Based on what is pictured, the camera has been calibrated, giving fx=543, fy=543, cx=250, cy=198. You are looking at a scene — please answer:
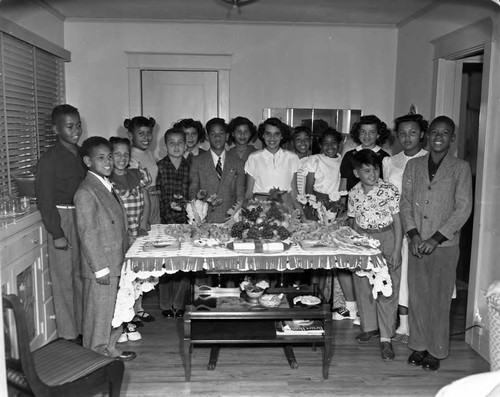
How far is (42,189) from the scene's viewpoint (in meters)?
3.62

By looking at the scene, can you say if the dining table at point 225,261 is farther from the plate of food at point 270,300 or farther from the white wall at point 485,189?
the white wall at point 485,189

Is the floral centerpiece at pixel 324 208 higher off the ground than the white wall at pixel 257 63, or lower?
lower

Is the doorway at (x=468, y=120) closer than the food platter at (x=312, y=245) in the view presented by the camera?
No

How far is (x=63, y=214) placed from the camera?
3732 millimetres

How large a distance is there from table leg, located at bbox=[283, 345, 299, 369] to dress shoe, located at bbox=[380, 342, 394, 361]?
1.98 ft

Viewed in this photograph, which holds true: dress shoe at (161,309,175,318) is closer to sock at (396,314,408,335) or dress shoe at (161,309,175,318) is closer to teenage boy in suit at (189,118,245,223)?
teenage boy in suit at (189,118,245,223)

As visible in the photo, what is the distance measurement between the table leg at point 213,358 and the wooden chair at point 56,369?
3.27 ft

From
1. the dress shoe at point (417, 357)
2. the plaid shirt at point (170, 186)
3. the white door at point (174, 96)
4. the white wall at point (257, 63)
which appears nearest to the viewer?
the dress shoe at point (417, 357)

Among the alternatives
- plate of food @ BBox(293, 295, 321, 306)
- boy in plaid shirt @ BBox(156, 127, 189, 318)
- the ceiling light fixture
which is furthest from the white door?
plate of food @ BBox(293, 295, 321, 306)

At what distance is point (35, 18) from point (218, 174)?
2.10 m

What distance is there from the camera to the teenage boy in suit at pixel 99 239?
3240 millimetres

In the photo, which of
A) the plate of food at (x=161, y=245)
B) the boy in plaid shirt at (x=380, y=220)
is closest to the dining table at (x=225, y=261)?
the plate of food at (x=161, y=245)

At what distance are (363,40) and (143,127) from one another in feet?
8.88

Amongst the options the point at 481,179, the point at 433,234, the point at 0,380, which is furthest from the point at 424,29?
the point at 0,380
